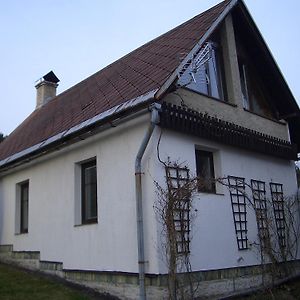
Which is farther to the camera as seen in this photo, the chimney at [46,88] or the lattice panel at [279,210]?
the chimney at [46,88]

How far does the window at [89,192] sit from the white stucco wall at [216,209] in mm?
2083

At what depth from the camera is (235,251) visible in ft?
27.9

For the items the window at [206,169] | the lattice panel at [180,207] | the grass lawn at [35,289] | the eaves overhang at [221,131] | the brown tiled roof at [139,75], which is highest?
the brown tiled roof at [139,75]

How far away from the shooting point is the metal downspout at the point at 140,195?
6.88m

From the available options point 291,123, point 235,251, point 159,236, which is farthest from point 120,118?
point 291,123

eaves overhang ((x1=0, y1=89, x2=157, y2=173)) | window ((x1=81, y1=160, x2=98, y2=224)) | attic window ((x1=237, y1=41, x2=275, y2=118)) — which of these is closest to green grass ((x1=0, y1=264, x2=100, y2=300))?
window ((x1=81, y1=160, x2=98, y2=224))

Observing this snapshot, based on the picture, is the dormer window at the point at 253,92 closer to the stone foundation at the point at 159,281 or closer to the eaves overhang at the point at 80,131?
the stone foundation at the point at 159,281

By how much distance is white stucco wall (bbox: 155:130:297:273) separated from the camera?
25.0 ft

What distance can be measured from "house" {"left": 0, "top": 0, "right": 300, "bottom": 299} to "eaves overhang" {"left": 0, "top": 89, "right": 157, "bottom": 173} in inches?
1.3

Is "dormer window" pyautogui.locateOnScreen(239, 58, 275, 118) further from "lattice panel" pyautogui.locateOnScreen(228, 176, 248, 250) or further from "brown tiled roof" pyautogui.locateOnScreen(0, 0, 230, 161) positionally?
"lattice panel" pyautogui.locateOnScreen(228, 176, 248, 250)

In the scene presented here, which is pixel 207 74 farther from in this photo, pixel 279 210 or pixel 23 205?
pixel 23 205

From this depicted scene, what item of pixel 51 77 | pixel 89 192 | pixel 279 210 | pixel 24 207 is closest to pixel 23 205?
pixel 24 207

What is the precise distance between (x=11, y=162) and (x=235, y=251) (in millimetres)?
6255

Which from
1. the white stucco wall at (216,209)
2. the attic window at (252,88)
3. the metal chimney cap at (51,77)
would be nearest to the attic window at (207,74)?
the attic window at (252,88)
